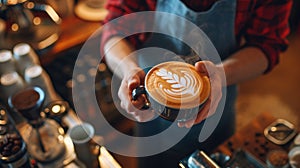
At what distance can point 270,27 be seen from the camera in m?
1.17

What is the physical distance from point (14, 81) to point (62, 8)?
2.94 feet

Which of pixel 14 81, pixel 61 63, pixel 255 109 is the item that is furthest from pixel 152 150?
pixel 255 109

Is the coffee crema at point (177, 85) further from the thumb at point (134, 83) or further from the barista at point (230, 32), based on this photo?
the barista at point (230, 32)

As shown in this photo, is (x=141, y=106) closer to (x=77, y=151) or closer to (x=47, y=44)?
(x=77, y=151)

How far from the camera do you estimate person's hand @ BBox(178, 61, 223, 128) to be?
713 millimetres

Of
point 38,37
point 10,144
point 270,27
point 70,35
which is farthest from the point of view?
point 70,35

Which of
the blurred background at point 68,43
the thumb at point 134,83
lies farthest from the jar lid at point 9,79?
the thumb at point 134,83

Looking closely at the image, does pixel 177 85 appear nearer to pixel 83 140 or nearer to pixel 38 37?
pixel 83 140

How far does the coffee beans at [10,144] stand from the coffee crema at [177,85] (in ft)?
1.63

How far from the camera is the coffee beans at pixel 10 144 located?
96 cm

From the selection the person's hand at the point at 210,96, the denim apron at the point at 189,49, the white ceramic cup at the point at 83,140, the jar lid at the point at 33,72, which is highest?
the person's hand at the point at 210,96

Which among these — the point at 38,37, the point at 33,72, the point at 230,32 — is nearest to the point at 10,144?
the point at 33,72

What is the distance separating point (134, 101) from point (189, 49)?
189 mm

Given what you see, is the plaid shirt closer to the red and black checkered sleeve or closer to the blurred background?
the red and black checkered sleeve
